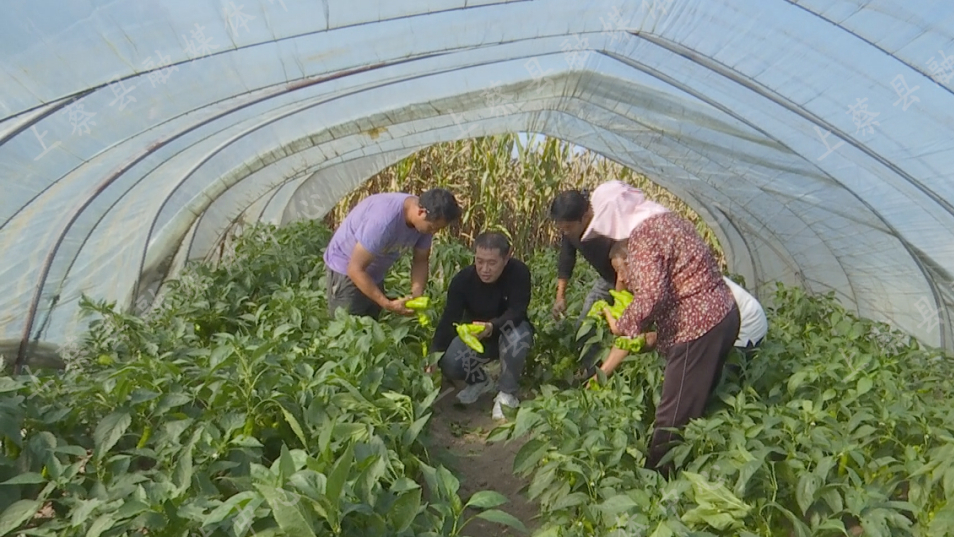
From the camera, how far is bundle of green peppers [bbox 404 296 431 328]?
12.6 feet

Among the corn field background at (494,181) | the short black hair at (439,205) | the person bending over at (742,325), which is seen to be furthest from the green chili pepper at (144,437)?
the corn field background at (494,181)

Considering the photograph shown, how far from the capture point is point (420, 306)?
12.6 feet

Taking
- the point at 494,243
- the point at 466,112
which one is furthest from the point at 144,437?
the point at 466,112

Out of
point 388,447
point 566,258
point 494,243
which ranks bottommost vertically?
point 388,447

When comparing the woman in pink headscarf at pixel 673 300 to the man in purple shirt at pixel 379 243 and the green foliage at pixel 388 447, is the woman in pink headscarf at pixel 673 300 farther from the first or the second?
the man in purple shirt at pixel 379 243

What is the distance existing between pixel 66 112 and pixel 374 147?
10.2 feet

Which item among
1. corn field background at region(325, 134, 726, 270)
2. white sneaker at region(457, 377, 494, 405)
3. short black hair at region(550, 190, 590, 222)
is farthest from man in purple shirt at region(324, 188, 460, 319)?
corn field background at region(325, 134, 726, 270)

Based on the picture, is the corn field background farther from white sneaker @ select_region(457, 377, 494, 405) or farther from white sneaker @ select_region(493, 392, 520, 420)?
white sneaker @ select_region(493, 392, 520, 420)

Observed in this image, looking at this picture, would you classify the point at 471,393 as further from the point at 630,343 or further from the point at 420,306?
the point at 630,343

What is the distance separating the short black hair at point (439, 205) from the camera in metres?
3.38

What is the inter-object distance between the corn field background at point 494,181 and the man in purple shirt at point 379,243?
14.5 feet

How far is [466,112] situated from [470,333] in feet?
6.31

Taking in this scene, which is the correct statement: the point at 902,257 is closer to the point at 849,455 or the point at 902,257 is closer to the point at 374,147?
the point at 849,455

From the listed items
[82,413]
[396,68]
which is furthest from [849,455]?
[396,68]
